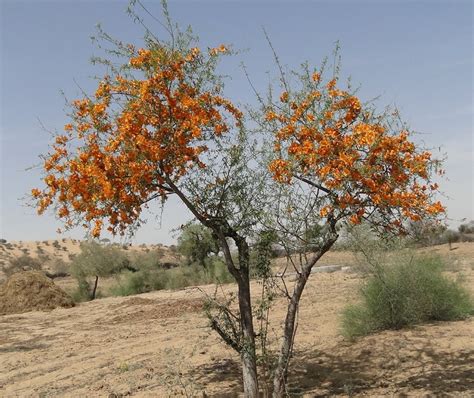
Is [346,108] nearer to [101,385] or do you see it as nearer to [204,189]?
[204,189]

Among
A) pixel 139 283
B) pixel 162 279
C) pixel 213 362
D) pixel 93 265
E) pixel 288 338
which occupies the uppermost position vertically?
pixel 93 265

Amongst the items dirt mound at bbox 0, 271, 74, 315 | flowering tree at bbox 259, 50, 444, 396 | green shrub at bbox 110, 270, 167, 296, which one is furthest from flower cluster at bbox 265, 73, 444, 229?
green shrub at bbox 110, 270, 167, 296

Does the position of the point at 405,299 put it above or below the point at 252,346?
above

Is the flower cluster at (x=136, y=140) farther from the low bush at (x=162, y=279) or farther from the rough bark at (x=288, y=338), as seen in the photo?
the low bush at (x=162, y=279)

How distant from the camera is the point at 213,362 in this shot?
31.3ft

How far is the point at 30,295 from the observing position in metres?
21.8

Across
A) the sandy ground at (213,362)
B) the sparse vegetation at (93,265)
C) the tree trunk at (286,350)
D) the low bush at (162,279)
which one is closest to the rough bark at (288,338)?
the tree trunk at (286,350)

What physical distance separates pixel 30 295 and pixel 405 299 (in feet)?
54.3

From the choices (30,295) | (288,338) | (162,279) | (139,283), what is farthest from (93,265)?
(288,338)

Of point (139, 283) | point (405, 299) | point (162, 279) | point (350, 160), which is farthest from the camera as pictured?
point (162, 279)

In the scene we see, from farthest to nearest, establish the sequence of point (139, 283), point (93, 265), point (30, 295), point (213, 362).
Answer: point (93, 265), point (139, 283), point (30, 295), point (213, 362)

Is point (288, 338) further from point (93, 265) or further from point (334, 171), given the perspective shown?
point (93, 265)

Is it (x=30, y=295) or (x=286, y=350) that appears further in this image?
(x=30, y=295)

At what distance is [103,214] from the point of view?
614 cm
